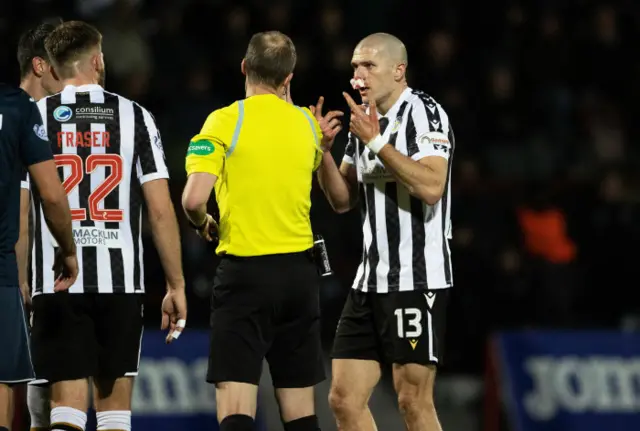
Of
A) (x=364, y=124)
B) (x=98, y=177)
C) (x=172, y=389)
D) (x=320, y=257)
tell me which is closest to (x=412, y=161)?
(x=364, y=124)

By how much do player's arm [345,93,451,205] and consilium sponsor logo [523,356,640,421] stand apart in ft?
11.2

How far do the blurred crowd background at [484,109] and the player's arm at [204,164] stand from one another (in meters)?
4.42

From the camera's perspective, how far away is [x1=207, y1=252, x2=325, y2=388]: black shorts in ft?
17.2

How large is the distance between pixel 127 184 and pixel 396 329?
58.6 inches

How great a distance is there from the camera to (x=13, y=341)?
4.59 meters

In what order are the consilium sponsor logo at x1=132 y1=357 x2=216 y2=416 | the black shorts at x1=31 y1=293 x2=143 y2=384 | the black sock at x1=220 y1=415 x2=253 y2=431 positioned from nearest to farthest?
1. the black sock at x1=220 y1=415 x2=253 y2=431
2. the black shorts at x1=31 y1=293 x2=143 y2=384
3. the consilium sponsor logo at x1=132 y1=357 x2=216 y2=416

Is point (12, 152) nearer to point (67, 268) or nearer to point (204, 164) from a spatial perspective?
point (67, 268)

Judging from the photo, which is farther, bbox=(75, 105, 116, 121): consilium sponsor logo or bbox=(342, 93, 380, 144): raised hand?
bbox=(342, 93, 380, 144): raised hand

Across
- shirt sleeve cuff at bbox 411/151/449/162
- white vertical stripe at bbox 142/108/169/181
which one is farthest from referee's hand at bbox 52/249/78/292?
shirt sleeve cuff at bbox 411/151/449/162

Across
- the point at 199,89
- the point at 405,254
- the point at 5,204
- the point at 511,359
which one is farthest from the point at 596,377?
the point at 5,204

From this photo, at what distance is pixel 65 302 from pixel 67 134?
758mm

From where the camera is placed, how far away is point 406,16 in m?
11.9

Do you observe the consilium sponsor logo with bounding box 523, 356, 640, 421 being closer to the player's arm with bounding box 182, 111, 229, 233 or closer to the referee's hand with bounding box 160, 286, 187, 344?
the referee's hand with bounding box 160, 286, 187, 344

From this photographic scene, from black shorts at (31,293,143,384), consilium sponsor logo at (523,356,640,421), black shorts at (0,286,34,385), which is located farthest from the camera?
consilium sponsor logo at (523,356,640,421)
